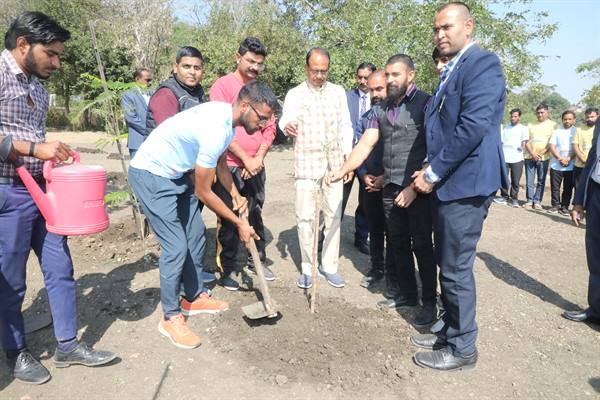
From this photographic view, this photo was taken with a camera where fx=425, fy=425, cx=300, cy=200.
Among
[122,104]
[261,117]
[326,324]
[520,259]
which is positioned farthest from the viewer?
[520,259]

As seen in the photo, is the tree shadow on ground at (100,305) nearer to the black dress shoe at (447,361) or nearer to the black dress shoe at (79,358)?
the black dress shoe at (79,358)

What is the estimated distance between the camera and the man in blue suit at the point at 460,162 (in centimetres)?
266

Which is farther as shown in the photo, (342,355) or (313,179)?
(313,179)

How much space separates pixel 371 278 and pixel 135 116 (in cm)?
341

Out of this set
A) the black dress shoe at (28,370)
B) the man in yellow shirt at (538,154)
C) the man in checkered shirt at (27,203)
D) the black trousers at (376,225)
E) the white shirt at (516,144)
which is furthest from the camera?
the white shirt at (516,144)

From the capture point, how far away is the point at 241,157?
3.98 m

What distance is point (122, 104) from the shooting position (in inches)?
195

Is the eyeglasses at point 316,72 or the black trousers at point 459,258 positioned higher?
the eyeglasses at point 316,72

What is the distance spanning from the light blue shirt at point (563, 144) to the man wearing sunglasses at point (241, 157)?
6.45m

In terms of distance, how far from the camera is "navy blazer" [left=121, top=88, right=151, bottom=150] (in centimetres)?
509

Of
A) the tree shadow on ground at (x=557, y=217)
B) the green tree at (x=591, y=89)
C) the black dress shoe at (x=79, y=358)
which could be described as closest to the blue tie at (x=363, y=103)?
the black dress shoe at (x=79, y=358)

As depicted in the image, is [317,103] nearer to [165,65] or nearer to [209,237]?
[209,237]

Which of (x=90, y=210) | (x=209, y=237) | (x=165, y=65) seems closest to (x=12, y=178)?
(x=90, y=210)

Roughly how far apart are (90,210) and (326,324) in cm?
200
